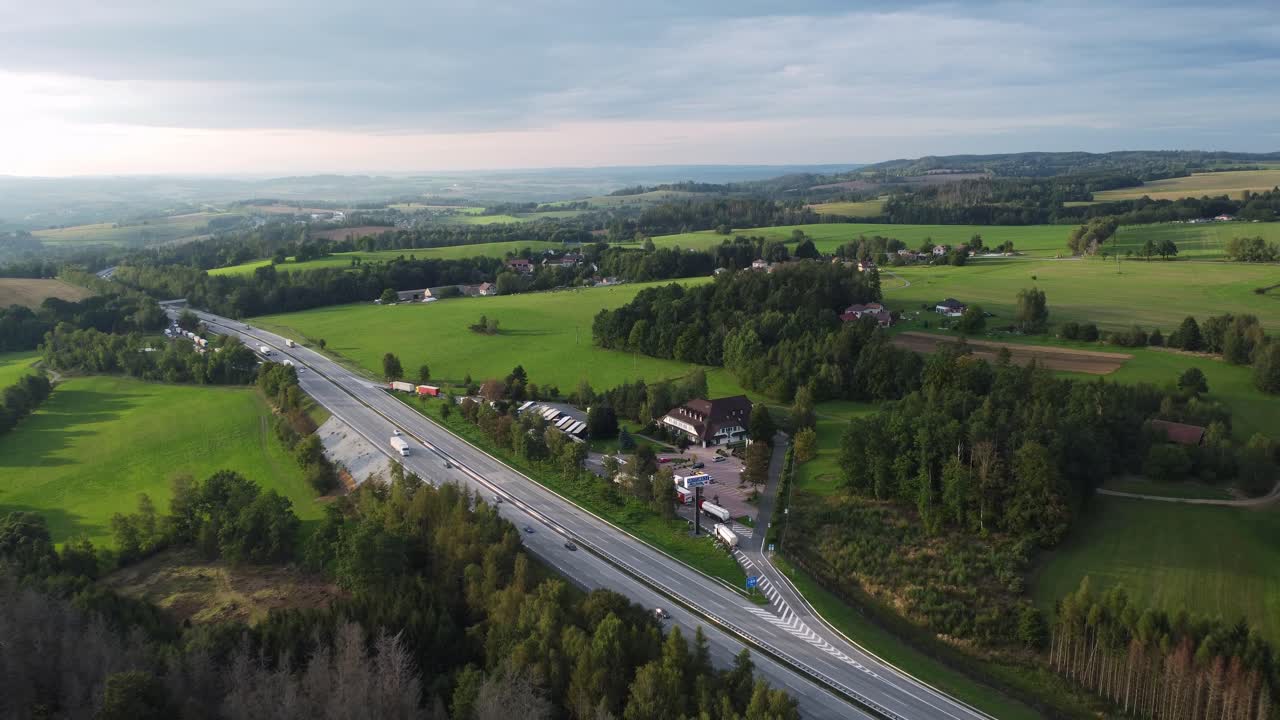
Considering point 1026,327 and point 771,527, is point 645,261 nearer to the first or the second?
point 1026,327

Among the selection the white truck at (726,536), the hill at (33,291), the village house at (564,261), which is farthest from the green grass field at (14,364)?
the village house at (564,261)

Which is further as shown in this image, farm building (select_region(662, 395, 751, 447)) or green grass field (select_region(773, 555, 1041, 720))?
farm building (select_region(662, 395, 751, 447))

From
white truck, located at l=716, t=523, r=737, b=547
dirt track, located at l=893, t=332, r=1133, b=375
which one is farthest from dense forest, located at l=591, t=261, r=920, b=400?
white truck, located at l=716, t=523, r=737, b=547

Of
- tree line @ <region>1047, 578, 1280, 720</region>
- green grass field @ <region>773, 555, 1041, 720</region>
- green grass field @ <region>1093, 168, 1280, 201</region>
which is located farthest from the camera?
green grass field @ <region>1093, 168, 1280, 201</region>

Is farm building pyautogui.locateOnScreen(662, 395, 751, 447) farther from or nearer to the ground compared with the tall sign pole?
farther from the ground

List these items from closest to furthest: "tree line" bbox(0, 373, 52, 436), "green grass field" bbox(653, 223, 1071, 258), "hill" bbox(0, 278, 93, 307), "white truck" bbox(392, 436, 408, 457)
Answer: "white truck" bbox(392, 436, 408, 457) < "tree line" bbox(0, 373, 52, 436) < "hill" bbox(0, 278, 93, 307) < "green grass field" bbox(653, 223, 1071, 258)

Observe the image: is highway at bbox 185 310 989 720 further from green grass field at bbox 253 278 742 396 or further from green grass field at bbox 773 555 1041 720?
green grass field at bbox 253 278 742 396

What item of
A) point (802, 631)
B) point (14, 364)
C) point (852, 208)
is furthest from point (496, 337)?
point (852, 208)
